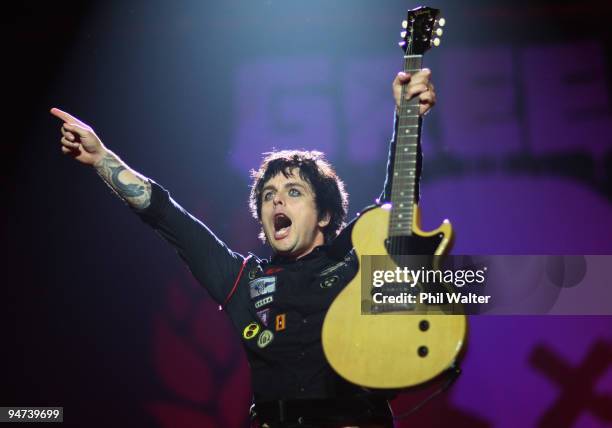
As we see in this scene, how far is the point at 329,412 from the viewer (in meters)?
2.42

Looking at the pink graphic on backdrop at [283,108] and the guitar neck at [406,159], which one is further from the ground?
the pink graphic on backdrop at [283,108]

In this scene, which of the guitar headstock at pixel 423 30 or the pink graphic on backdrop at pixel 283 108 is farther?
the pink graphic on backdrop at pixel 283 108

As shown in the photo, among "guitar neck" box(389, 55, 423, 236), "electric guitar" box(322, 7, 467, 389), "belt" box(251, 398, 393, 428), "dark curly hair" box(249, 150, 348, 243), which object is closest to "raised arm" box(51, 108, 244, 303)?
"dark curly hair" box(249, 150, 348, 243)

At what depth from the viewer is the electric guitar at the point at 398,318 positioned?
2.02m

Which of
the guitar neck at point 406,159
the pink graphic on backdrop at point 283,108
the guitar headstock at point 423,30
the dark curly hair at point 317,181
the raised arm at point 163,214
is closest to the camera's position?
the guitar neck at point 406,159

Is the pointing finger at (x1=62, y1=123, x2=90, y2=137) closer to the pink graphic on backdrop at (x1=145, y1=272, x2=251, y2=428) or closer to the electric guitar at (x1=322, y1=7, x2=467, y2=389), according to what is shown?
the electric guitar at (x1=322, y1=7, x2=467, y2=389)

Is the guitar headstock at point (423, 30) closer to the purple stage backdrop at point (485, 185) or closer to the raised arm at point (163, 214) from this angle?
the raised arm at point (163, 214)

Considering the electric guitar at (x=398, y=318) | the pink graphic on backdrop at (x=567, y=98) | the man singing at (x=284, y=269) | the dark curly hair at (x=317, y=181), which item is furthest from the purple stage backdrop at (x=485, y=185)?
the electric guitar at (x=398, y=318)

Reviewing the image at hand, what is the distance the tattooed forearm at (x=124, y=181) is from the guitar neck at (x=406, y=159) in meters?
1.15

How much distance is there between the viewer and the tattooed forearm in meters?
2.88

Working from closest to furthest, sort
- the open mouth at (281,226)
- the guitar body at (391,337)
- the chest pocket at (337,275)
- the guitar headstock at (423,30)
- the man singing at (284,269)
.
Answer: the guitar body at (391,337), the man singing at (284,269), the guitar headstock at (423,30), the chest pocket at (337,275), the open mouth at (281,226)

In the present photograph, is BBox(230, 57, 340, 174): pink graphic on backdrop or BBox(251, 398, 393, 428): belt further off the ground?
BBox(230, 57, 340, 174): pink graphic on backdrop

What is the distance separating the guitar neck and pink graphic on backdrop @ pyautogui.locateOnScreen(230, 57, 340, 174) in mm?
1735

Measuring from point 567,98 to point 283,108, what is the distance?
1809 mm
